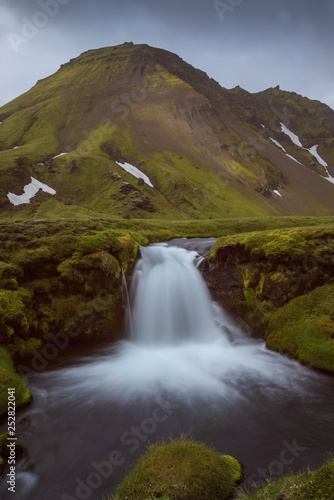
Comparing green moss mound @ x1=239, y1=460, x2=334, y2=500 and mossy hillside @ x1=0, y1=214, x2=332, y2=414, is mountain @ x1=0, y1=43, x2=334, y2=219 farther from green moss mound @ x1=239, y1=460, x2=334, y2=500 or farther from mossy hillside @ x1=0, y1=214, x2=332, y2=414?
green moss mound @ x1=239, y1=460, x2=334, y2=500

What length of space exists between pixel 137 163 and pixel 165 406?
118 metres

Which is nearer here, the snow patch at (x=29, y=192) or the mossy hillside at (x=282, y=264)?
the mossy hillside at (x=282, y=264)

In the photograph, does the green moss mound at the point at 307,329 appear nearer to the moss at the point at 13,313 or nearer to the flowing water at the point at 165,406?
the flowing water at the point at 165,406

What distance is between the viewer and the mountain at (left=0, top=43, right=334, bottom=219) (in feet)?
278

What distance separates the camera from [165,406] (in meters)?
13.2

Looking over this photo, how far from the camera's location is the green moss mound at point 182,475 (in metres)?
7.30

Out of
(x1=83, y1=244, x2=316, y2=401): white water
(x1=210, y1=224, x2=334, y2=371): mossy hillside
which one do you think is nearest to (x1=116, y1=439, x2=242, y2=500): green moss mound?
(x1=83, y1=244, x2=316, y2=401): white water

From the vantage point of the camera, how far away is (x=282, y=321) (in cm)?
1862

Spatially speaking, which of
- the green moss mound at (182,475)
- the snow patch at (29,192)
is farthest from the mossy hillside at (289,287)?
the snow patch at (29,192)

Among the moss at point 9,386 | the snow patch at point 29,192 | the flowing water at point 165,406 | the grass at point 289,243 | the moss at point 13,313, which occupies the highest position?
the snow patch at point 29,192

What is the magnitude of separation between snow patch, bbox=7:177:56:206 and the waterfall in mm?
59617

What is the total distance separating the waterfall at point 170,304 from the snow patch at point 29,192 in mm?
59617

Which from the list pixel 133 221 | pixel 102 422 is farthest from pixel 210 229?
pixel 102 422

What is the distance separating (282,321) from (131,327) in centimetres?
986
